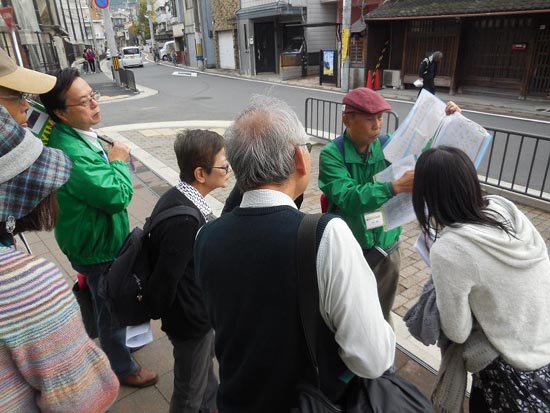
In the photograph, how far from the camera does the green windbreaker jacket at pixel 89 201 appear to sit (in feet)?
6.48

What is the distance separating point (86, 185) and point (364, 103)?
154 centimetres

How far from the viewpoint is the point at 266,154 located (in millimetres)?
1188

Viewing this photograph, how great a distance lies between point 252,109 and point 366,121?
3.68 feet

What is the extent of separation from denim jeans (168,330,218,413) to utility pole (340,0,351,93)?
1602 cm

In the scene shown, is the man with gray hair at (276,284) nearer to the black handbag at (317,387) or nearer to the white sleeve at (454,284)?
the black handbag at (317,387)

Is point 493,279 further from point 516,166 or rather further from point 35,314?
point 516,166

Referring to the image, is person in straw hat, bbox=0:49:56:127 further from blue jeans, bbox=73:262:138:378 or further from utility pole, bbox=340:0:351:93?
utility pole, bbox=340:0:351:93

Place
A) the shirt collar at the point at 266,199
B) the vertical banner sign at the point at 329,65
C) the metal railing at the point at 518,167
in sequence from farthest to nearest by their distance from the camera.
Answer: the vertical banner sign at the point at 329,65 → the metal railing at the point at 518,167 → the shirt collar at the point at 266,199

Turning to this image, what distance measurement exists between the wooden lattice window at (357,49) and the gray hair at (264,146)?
713 inches

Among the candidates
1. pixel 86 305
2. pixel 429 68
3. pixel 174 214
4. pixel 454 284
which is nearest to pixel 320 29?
pixel 429 68

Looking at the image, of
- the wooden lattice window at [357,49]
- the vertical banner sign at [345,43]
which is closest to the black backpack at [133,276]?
the vertical banner sign at [345,43]

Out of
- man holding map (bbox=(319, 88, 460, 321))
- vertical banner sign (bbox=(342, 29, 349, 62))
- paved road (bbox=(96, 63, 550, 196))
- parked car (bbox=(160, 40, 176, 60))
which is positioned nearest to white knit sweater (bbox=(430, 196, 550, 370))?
man holding map (bbox=(319, 88, 460, 321))

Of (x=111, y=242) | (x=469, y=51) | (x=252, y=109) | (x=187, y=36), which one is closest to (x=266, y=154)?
(x=252, y=109)

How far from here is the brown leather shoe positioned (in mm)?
2568
